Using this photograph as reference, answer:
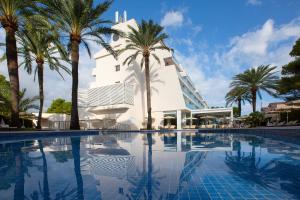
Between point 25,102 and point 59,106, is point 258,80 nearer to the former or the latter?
point 25,102

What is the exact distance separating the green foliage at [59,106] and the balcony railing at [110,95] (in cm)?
2100

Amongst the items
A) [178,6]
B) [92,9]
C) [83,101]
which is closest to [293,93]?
[178,6]

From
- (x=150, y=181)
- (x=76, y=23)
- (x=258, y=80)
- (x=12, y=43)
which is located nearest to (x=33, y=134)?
(x=12, y=43)

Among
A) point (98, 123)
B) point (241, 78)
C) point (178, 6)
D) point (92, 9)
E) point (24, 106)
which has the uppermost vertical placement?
point (178, 6)

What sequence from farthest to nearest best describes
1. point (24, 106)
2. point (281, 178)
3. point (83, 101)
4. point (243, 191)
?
point (83, 101), point (24, 106), point (281, 178), point (243, 191)

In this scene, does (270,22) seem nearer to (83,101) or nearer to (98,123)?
(98,123)

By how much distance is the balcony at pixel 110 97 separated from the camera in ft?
109

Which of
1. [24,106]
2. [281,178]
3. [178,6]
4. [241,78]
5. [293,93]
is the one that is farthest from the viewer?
[241,78]

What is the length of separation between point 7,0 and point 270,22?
67.7ft

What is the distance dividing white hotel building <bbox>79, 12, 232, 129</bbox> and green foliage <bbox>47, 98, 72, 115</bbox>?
19.8 meters

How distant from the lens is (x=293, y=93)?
82.3 ft

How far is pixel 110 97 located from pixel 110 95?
30 centimetres

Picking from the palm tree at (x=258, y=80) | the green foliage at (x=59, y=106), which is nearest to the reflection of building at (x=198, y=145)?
the palm tree at (x=258, y=80)

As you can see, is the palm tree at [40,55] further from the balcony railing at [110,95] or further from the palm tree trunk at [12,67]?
the balcony railing at [110,95]
